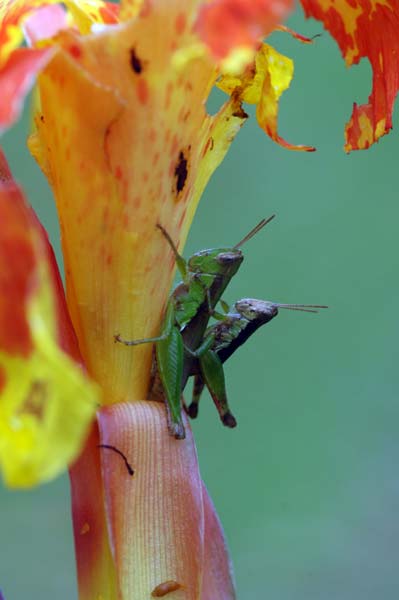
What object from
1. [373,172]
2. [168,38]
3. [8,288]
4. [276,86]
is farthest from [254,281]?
[8,288]

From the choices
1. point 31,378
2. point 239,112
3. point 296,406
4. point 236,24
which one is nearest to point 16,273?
point 31,378

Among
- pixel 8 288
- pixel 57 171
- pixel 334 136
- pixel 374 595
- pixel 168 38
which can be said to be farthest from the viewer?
pixel 334 136

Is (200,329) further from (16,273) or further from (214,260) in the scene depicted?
(16,273)

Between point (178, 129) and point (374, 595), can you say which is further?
point (374, 595)

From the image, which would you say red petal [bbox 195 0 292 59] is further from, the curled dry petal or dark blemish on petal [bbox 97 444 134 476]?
dark blemish on petal [bbox 97 444 134 476]

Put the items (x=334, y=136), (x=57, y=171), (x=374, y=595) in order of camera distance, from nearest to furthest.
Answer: (x=57, y=171)
(x=374, y=595)
(x=334, y=136)

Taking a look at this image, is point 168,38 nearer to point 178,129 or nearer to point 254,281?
point 178,129

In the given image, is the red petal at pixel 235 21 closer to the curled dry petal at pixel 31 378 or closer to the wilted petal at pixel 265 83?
the curled dry petal at pixel 31 378

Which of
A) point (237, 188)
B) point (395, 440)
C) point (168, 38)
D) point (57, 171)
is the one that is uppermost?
point (168, 38)

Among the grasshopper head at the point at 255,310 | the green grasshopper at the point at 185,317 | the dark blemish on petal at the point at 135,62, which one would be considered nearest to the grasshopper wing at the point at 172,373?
the green grasshopper at the point at 185,317
